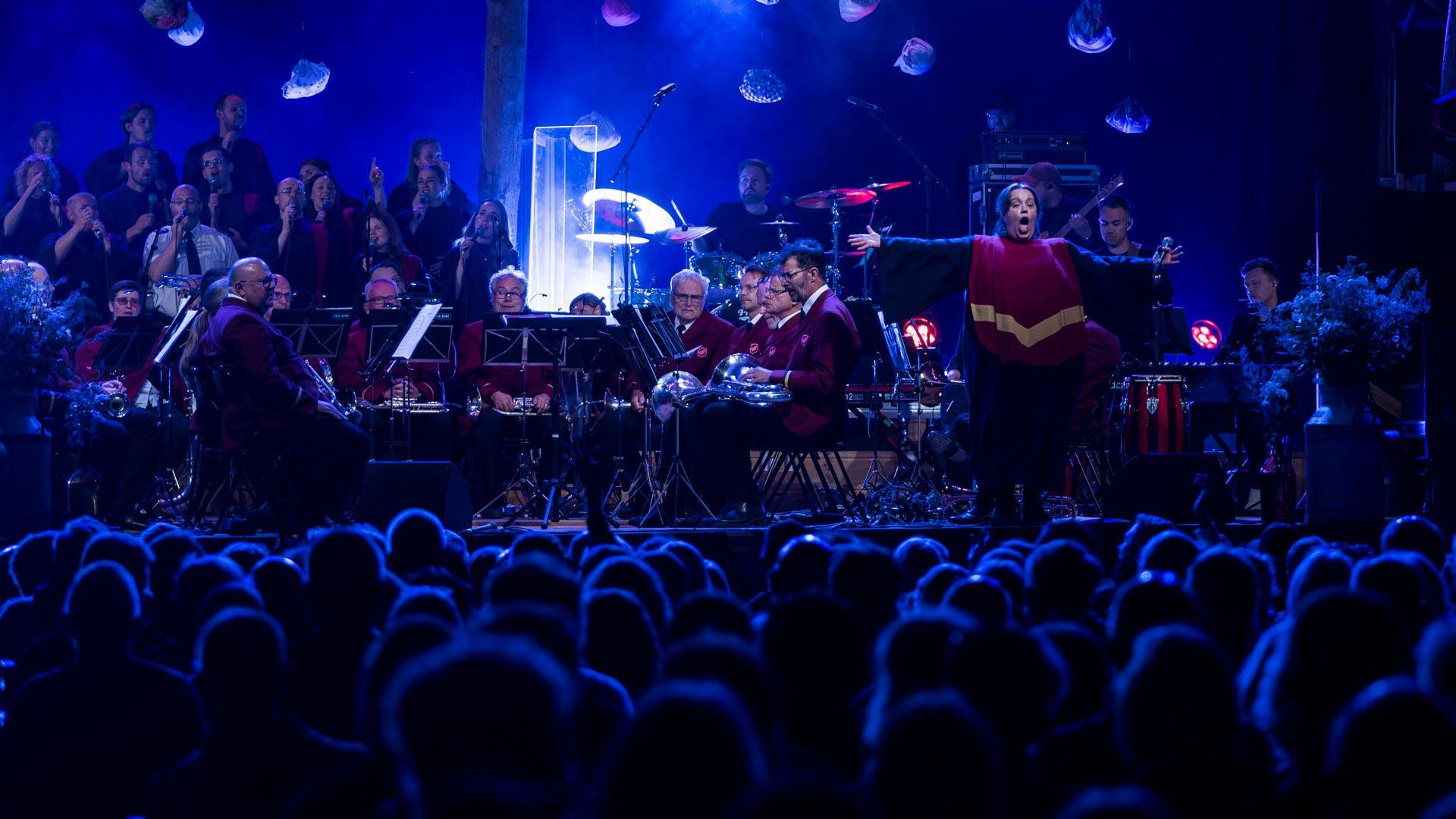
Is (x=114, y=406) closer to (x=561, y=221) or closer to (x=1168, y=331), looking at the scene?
(x=561, y=221)

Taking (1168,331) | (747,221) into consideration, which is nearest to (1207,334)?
(1168,331)

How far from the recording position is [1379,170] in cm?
1176

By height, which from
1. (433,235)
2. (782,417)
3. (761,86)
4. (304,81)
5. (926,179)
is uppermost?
(761,86)

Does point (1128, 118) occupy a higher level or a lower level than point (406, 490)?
higher

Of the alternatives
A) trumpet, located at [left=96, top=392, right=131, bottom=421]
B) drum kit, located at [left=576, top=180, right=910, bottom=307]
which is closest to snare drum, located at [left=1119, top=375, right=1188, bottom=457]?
drum kit, located at [left=576, top=180, right=910, bottom=307]

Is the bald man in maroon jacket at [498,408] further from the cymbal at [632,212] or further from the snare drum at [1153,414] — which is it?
the snare drum at [1153,414]

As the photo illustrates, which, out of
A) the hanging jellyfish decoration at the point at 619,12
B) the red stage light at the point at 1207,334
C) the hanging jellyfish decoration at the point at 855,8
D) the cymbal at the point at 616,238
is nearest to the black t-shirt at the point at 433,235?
the cymbal at the point at 616,238

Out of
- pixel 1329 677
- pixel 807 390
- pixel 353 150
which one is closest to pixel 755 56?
pixel 353 150

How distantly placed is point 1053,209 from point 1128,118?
1.60 meters

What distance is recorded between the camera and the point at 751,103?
1390cm

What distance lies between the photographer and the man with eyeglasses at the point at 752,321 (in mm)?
8539

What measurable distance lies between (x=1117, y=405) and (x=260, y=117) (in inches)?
335

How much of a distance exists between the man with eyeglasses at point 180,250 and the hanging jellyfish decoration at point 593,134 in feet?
11.5

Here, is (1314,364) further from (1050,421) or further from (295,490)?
(295,490)
